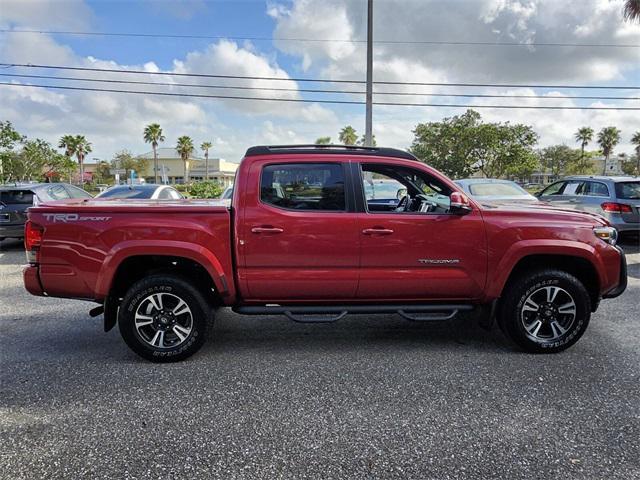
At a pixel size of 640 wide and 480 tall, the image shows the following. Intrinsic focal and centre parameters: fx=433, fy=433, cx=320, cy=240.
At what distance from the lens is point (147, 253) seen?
12.4ft

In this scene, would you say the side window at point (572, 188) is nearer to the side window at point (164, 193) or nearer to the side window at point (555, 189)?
the side window at point (555, 189)

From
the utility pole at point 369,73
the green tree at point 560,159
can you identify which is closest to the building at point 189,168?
the green tree at point 560,159

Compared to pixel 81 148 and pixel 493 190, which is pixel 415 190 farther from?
pixel 81 148

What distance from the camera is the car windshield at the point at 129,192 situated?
32.8ft

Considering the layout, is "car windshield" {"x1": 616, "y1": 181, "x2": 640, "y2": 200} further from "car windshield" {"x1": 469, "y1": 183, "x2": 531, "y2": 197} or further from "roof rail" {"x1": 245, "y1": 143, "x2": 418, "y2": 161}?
"roof rail" {"x1": 245, "y1": 143, "x2": 418, "y2": 161}

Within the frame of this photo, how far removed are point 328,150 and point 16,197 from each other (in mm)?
9271

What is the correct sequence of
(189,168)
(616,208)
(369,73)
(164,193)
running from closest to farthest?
(616,208) → (164,193) → (369,73) → (189,168)

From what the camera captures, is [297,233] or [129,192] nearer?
[297,233]

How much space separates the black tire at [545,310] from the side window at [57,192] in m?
10.7

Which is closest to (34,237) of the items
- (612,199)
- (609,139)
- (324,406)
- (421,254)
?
(324,406)

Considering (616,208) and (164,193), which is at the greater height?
(164,193)

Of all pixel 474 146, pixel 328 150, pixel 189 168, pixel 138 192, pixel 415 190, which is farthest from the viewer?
pixel 189 168

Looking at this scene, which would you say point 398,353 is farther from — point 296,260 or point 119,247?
point 119,247

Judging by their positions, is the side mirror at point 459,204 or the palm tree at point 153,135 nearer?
the side mirror at point 459,204
